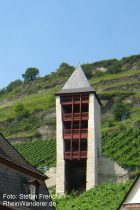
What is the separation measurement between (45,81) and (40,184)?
410 ft

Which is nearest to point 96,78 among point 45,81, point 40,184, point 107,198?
point 45,81

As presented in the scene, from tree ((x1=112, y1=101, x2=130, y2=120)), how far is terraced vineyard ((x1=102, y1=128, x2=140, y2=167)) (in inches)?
654

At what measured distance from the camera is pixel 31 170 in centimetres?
1828

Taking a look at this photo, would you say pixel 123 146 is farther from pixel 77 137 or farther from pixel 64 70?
pixel 64 70

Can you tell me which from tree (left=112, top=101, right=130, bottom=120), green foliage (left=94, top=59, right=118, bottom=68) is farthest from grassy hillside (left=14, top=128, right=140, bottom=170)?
green foliage (left=94, top=59, right=118, bottom=68)

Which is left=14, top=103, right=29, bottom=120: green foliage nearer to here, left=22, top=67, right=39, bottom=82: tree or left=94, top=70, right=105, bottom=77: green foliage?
left=94, top=70, right=105, bottom=77: green foliage

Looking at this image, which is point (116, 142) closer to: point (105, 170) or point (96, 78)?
point (105, 170)

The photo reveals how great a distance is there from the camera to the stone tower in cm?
5050

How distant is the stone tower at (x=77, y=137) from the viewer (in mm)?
50500

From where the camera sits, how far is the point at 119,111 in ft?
294

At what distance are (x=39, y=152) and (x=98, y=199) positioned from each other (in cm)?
2466

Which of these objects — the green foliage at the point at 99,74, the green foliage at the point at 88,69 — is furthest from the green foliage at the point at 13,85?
the green foliage at the point at 99,74

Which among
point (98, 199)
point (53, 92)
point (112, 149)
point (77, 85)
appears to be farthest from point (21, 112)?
point (98, 199)

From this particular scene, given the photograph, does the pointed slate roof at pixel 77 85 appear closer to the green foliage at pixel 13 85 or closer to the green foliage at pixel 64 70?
the green foliage at pixel 64 70
